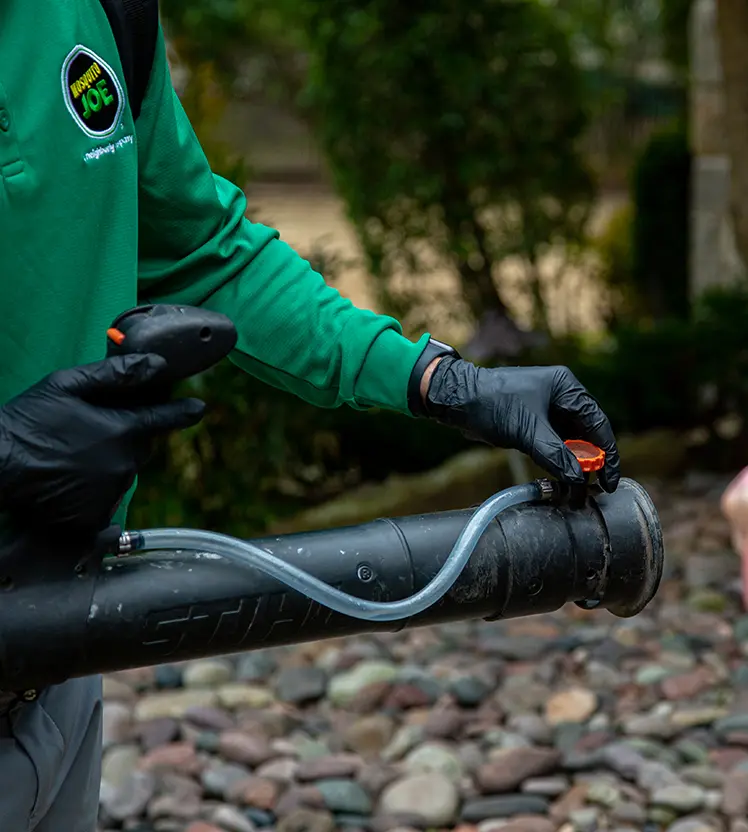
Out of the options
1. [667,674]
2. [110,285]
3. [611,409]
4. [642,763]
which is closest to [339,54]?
[611,409]

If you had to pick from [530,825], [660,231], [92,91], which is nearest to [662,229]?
[660,231]

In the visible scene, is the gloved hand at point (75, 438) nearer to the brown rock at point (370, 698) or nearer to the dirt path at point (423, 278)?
the brown rock at point (370, 698)

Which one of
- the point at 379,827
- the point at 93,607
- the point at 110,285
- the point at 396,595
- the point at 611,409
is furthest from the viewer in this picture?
the point at 611,409

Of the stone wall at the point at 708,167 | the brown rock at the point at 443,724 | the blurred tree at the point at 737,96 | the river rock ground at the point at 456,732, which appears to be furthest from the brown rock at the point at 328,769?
the stone wall at the point at 708,167

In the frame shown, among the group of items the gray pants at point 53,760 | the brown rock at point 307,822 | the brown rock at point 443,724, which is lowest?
the brown rock at point 443,724

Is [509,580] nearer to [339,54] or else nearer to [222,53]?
[339,54]

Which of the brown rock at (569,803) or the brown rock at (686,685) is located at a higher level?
the brown rock at (569,803)

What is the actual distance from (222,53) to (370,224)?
3.74 meters

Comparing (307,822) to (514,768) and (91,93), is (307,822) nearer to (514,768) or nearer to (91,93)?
(514,768)

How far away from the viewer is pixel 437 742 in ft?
11.1

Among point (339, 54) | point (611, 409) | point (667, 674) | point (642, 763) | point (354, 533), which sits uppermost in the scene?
point (354, 533)

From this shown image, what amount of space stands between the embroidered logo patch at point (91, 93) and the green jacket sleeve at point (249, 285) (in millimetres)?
132

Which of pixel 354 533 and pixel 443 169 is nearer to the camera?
pixel 354 533

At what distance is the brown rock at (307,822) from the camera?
9.78 ft
